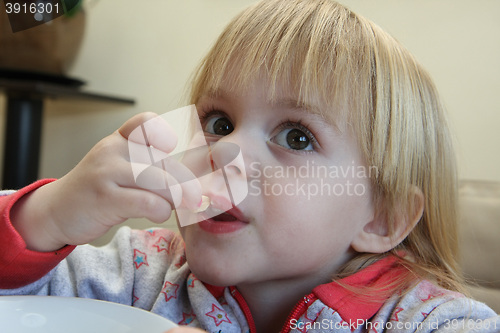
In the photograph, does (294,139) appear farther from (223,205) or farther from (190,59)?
(190,59)

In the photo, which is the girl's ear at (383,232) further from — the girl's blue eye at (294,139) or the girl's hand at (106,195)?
the girl's hand at (106,195)

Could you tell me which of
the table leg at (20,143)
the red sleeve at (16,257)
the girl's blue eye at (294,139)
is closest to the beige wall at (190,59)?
the table leg at (20,143)

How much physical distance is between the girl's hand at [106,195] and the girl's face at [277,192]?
0.08 m

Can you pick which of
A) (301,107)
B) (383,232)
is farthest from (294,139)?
(383,232)

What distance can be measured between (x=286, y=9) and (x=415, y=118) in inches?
8.8

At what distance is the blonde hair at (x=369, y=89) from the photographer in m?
0.58

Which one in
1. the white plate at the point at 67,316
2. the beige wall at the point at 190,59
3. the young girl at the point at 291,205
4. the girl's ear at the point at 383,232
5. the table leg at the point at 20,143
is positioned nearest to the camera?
the white plate at the point at 67,316

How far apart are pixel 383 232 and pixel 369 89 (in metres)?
0.19

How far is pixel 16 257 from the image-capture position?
531 millimetres

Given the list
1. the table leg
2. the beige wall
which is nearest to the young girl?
the beige wall

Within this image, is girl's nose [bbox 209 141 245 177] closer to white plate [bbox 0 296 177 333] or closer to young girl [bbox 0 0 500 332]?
young girl [bbox 0 0 500 332]

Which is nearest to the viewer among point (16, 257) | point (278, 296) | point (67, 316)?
point (67, 316)

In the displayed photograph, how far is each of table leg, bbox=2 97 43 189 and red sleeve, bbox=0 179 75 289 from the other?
70 centimetres

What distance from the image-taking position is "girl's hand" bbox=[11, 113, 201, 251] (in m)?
0.46
